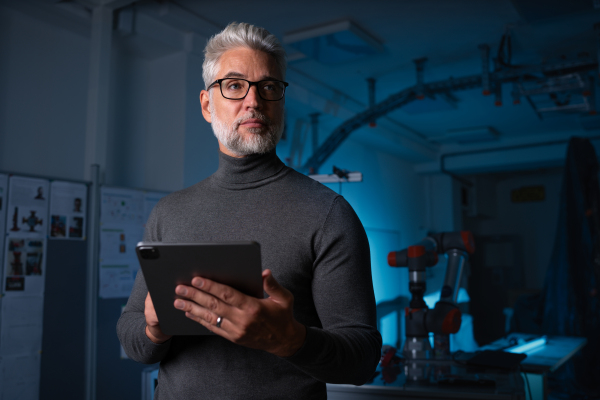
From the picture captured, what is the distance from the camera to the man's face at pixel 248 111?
94cm

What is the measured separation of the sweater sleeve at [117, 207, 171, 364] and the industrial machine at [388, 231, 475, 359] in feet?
3.99

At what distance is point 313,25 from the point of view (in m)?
3.18

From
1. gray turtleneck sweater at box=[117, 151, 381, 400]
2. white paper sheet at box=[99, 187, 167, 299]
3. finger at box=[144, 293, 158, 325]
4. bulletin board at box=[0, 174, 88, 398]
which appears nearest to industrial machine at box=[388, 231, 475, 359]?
gray turtleneck sweater at box=[117, 151, 381, 400]

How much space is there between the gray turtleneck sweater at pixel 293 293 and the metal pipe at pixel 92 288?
72.1 inches

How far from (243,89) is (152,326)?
467 mm

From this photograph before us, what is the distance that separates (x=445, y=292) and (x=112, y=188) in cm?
187

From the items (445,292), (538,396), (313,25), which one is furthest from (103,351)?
(313,25)

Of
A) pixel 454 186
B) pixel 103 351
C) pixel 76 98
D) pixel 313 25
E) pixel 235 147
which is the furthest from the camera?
pixel 454 186

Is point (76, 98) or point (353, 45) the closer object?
point (76, 98)

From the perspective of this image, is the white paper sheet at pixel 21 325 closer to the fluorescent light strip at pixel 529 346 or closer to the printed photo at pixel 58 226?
the printed photo at pixel 58 226

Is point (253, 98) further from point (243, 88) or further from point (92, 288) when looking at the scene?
point (92, 288)

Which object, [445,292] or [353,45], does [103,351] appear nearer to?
[445,292]

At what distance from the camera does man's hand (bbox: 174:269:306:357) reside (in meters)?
0.62

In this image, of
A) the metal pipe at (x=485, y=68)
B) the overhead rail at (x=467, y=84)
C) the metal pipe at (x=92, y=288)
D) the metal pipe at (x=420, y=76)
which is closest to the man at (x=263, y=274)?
the metal pipe at (x=92, y=288)
